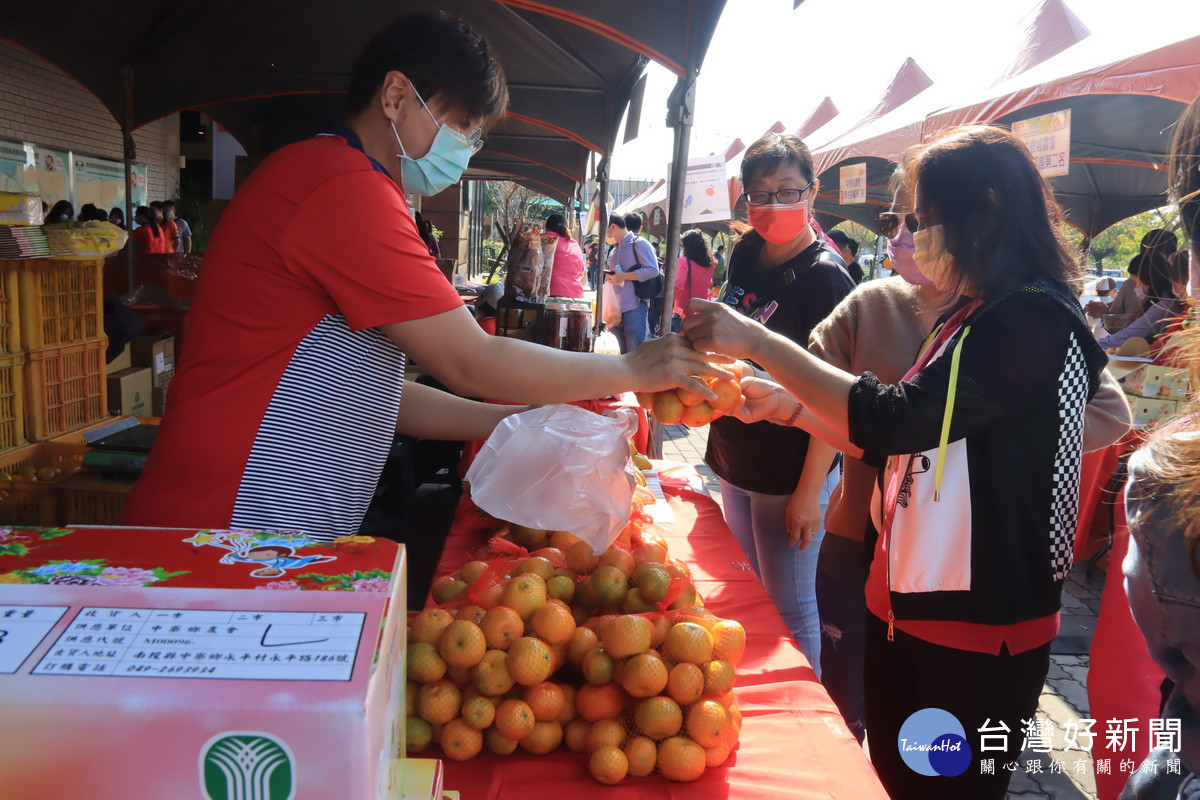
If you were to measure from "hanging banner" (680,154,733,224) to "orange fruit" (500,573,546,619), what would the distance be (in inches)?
128

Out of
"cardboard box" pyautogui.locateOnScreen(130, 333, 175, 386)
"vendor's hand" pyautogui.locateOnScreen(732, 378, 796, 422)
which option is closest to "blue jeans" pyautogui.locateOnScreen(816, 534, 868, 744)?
"vendor's hand" pyautogui.locateOnScreen(732, 378, 796, 422)

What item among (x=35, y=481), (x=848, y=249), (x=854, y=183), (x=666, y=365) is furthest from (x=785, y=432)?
(x=848, y=249)

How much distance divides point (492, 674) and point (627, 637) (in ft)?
0.84

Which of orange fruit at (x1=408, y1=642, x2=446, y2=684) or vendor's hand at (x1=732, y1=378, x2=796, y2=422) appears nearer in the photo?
orange fruit at (x1=408, y1=642, x2=446, y2=684)

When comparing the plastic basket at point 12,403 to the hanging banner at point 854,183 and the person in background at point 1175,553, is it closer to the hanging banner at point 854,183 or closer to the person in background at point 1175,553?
the person in background at point 1175,553

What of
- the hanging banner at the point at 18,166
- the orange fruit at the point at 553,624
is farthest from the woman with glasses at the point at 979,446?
the hanging banner at the point at 18,166

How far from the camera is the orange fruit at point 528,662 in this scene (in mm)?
1416

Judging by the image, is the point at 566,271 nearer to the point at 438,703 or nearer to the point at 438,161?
the point at 438,161

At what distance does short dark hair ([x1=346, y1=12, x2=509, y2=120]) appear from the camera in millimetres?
1714

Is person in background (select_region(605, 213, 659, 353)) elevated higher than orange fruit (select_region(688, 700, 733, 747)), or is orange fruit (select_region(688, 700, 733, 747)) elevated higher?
person in background (select_region(605, 213, 659, 353))

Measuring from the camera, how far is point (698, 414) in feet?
6.88

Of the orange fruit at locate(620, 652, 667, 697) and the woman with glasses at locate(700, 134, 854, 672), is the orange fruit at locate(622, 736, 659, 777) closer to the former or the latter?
the orange fruit at locate(620, 652, 667, 697)

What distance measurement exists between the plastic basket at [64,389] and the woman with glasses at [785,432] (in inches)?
108

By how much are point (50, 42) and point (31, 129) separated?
5897 millimetres
